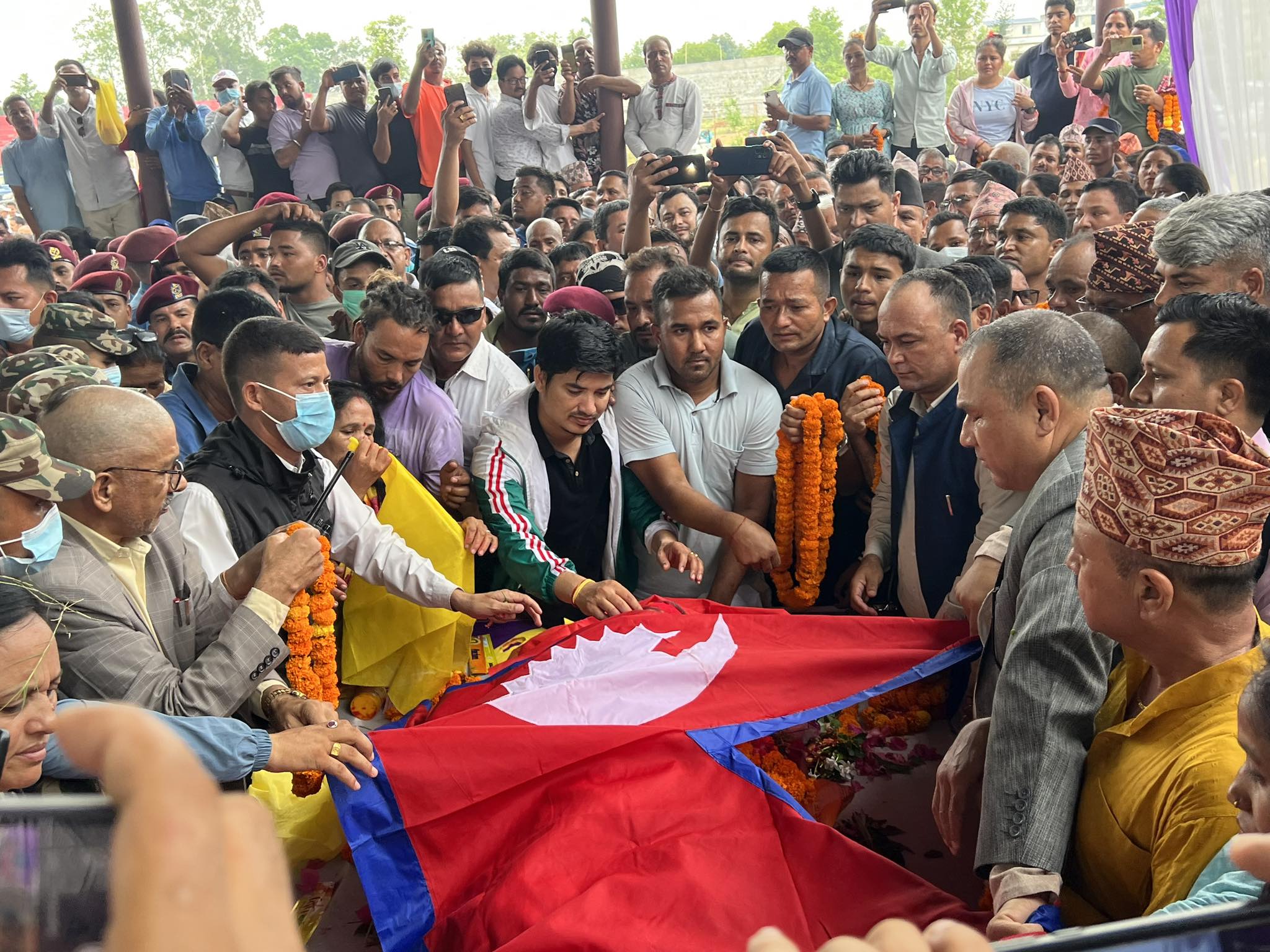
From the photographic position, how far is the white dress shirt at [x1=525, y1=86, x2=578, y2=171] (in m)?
9.78

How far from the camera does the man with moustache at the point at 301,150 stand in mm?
9727

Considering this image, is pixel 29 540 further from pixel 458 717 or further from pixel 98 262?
pixel 98 262

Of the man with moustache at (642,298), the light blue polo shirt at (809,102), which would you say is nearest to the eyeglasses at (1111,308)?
the man with moustache at (642,298)

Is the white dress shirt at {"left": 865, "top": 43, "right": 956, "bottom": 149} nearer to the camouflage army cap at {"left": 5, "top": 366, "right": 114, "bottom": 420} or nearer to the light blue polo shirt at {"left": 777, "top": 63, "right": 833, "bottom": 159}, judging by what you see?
the light blue polo shirt at {"left": 777, "top": 63, "right": 833, "bottom": 159}

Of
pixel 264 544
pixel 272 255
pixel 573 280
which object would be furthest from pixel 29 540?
pixel 573 280

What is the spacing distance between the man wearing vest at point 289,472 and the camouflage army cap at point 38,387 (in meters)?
0.36

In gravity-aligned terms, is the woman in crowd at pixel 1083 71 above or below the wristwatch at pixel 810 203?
above

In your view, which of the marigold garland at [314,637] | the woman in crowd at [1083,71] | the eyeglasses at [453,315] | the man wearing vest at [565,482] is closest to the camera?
the marigold garland at [314,637]

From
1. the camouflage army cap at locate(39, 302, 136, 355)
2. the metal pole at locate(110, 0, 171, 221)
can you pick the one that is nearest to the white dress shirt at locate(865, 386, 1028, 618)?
the camouflage army cap at locate(39, 302, 136, 355)

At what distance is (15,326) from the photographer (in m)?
5.16

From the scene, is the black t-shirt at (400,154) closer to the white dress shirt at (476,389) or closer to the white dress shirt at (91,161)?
the white dress shirt at (91,161)

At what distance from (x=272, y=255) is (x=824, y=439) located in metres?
3.09

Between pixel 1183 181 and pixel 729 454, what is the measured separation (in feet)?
11.9

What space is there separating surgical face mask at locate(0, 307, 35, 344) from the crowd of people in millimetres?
24
